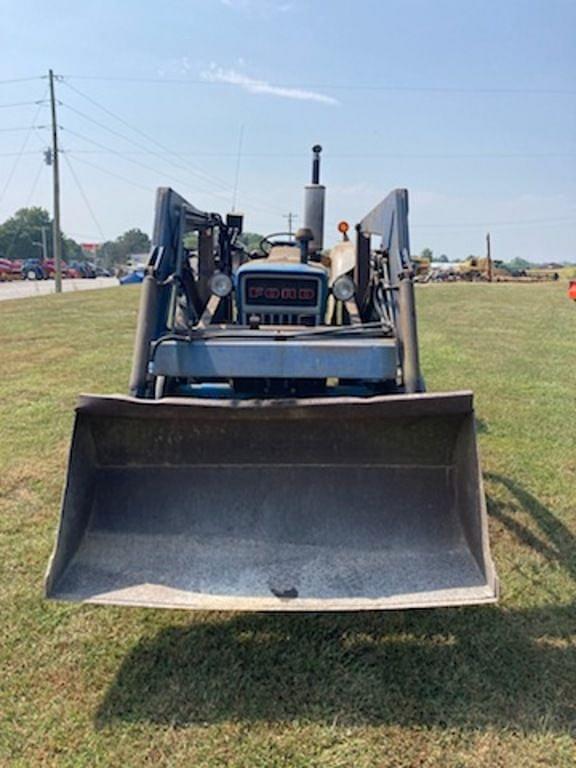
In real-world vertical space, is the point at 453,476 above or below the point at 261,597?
above

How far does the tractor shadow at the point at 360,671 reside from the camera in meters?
2.44

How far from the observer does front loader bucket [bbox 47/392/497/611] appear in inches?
102

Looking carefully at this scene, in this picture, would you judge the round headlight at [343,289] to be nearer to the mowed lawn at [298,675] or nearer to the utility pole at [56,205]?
the mowed lawn at [298,675]

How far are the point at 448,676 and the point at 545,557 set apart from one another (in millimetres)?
1252

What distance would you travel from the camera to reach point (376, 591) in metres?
2.59

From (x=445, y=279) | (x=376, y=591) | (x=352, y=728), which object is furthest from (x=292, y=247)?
(x=445, y=279)

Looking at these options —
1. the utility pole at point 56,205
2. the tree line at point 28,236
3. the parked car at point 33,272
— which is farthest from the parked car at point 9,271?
the tree line at point 28,236

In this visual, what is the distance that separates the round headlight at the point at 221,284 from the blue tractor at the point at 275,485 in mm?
487

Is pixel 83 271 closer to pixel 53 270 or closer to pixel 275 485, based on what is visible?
pixel 53 270

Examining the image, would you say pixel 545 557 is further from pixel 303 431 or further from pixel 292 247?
pixel 292 247

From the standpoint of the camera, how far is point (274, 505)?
298 centimetres

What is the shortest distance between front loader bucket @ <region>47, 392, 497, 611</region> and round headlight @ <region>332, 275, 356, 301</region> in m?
1.52

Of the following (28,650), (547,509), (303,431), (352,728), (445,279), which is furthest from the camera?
(445,279)

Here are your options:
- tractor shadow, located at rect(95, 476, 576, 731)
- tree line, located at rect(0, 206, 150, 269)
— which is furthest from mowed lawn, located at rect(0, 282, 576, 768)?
tree line, located at rect(0, 206, 150, 269)
